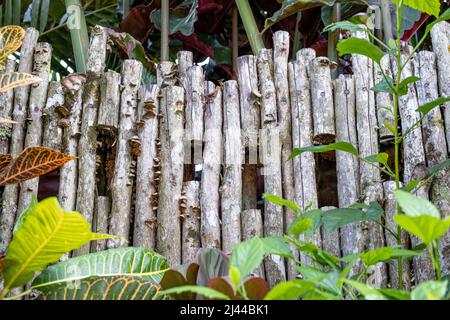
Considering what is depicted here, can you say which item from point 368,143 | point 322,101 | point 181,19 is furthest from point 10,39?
point 181,19

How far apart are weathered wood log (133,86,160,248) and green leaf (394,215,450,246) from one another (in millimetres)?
1157

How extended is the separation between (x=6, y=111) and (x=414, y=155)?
3.97ft

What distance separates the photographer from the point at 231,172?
171 cm

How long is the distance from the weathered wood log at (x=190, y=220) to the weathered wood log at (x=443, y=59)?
727mm

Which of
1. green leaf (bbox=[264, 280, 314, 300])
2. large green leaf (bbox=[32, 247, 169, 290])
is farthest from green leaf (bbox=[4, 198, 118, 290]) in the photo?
green leaf (bbox=[264, 280, 314, 300])

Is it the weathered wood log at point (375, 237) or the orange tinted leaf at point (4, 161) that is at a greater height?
the orange tinted leaf at point (4, 161)

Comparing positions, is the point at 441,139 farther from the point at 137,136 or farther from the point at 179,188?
the point at 137,136

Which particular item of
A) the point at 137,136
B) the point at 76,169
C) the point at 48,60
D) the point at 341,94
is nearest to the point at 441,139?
the point at 341,94

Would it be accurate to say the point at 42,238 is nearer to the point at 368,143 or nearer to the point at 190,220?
the point at 190,220

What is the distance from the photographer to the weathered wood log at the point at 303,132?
1658mm

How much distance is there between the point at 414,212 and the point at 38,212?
1.32 ft

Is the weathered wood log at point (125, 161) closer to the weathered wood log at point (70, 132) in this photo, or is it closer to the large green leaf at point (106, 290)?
the weathered wood log at point (70, 132)

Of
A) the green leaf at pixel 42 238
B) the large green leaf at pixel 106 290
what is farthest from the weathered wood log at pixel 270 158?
the green leaf at pixel 42 238

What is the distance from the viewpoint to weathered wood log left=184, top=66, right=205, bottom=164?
1769 mm
